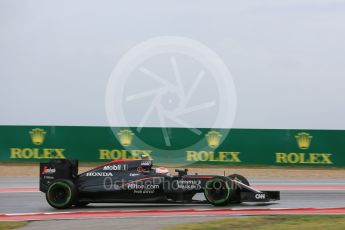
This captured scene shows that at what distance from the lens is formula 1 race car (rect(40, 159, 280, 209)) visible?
1494 cm

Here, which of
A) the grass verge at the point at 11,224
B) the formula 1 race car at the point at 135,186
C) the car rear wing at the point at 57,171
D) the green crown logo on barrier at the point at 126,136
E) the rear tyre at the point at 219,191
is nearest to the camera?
the grass verge at the point at 11,224

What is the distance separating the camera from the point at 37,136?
29.9 meters

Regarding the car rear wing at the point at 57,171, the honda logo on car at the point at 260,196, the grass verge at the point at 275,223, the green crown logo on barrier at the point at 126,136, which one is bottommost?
the grass verge at the point at 275,223

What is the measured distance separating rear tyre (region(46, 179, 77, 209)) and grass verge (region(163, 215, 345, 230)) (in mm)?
3830

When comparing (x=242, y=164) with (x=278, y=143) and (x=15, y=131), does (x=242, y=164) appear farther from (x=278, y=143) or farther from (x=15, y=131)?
(x=15, y=131)

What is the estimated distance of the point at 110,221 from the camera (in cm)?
1291

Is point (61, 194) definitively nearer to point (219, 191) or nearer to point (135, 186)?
point (135, 186)

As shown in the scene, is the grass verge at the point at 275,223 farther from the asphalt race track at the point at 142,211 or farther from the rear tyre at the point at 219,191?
the rear tyre at the point at 219,191

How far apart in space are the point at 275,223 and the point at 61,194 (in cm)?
519

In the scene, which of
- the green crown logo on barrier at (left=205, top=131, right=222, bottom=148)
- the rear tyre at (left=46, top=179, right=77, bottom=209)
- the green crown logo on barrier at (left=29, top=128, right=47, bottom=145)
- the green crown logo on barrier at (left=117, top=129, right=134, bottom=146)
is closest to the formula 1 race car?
the rear tyre at (left=46, top=179, right=77, bottom=209)

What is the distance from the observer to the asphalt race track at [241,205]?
15195 millimetres

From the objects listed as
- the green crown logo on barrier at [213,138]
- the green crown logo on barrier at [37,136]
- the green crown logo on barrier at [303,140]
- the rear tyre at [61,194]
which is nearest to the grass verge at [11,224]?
the rear tyre at [61,194]

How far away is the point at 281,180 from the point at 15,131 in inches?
459

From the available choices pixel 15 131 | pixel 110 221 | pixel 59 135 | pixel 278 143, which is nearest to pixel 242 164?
pixel 278 143
